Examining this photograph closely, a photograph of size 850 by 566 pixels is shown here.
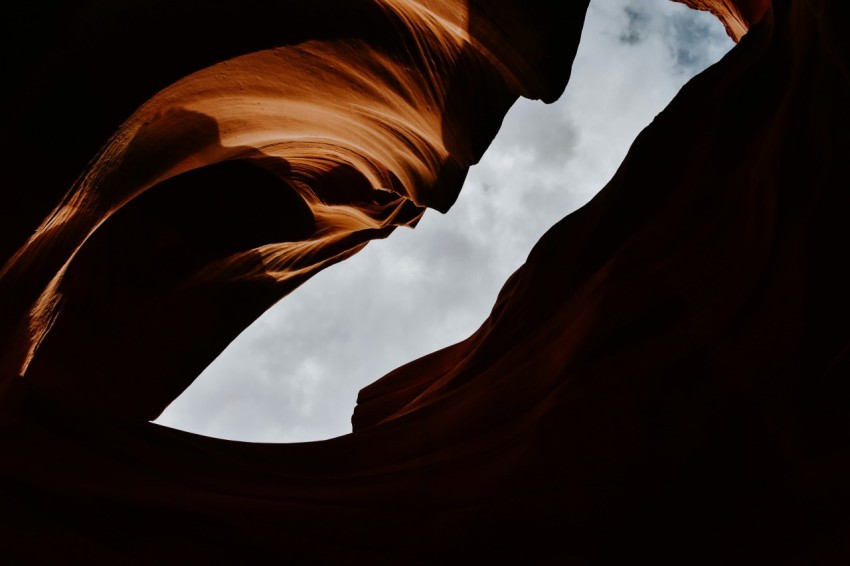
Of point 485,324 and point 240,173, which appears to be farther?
point 240,173

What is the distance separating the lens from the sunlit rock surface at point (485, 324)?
2.71 m

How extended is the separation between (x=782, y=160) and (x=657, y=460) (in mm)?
1721

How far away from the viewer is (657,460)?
2953mm

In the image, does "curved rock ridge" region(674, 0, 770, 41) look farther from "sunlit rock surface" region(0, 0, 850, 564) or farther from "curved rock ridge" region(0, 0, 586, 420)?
"curved rock ridge" region(0, 0, 586, 420)

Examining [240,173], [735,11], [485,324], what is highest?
[240,173]

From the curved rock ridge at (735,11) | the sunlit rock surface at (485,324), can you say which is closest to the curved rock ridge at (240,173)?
the sunlit rock surface at (485,324)

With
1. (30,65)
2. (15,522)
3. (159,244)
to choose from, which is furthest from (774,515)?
(159,244)

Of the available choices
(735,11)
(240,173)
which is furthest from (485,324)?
(735,11)

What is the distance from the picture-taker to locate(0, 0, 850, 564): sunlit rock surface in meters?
2.71

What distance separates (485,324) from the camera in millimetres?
5559

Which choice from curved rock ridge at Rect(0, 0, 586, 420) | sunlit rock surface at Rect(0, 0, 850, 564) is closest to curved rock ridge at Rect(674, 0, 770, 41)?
sunlit rock surface at Rect(0, 0, 850, 564)

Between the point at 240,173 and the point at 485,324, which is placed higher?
the point at 240,173

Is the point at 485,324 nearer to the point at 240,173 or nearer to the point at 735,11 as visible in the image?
the point at 240,173

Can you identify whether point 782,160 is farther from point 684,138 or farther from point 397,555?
point 397,555
